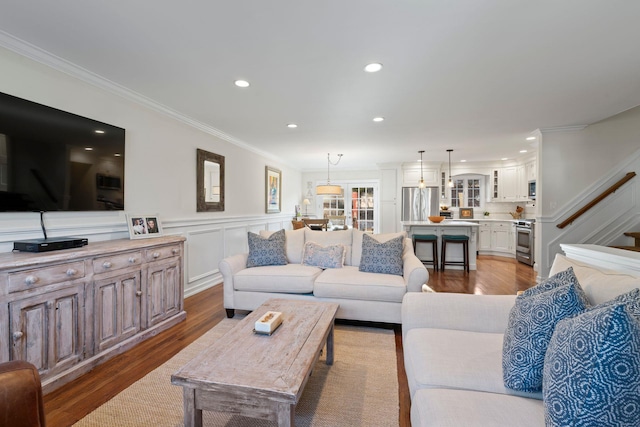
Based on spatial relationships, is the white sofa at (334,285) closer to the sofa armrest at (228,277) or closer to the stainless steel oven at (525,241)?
the sofa armrest at (228,277)

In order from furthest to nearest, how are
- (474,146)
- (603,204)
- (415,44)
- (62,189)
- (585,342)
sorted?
1. (474,146)
2. (603,204)
3. (62,189)
4. (415,44)
5. (585,342)

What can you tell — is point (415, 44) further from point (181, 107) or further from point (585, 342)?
point (181, 107)

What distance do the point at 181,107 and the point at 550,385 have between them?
394cm

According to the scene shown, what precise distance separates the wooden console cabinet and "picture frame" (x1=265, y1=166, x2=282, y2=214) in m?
3.59

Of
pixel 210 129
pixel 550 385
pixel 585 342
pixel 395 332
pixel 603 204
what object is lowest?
pixel 395 332

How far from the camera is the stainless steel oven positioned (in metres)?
5.82

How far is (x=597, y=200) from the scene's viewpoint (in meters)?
4.24

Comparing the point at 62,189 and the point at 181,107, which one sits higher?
the point at 181,107

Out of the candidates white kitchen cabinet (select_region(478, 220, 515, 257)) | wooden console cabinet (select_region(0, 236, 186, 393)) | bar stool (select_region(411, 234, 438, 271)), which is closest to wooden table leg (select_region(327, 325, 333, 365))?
wooden console cabinet (select_region(0, 236, 186, 393))

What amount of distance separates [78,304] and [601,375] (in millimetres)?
2770

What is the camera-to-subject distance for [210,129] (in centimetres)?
432

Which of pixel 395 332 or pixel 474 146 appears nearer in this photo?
pixel 395 332

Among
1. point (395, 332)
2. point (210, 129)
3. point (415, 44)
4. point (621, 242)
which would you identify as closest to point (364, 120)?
point (415, 44)

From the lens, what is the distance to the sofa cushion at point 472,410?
3.14ft
